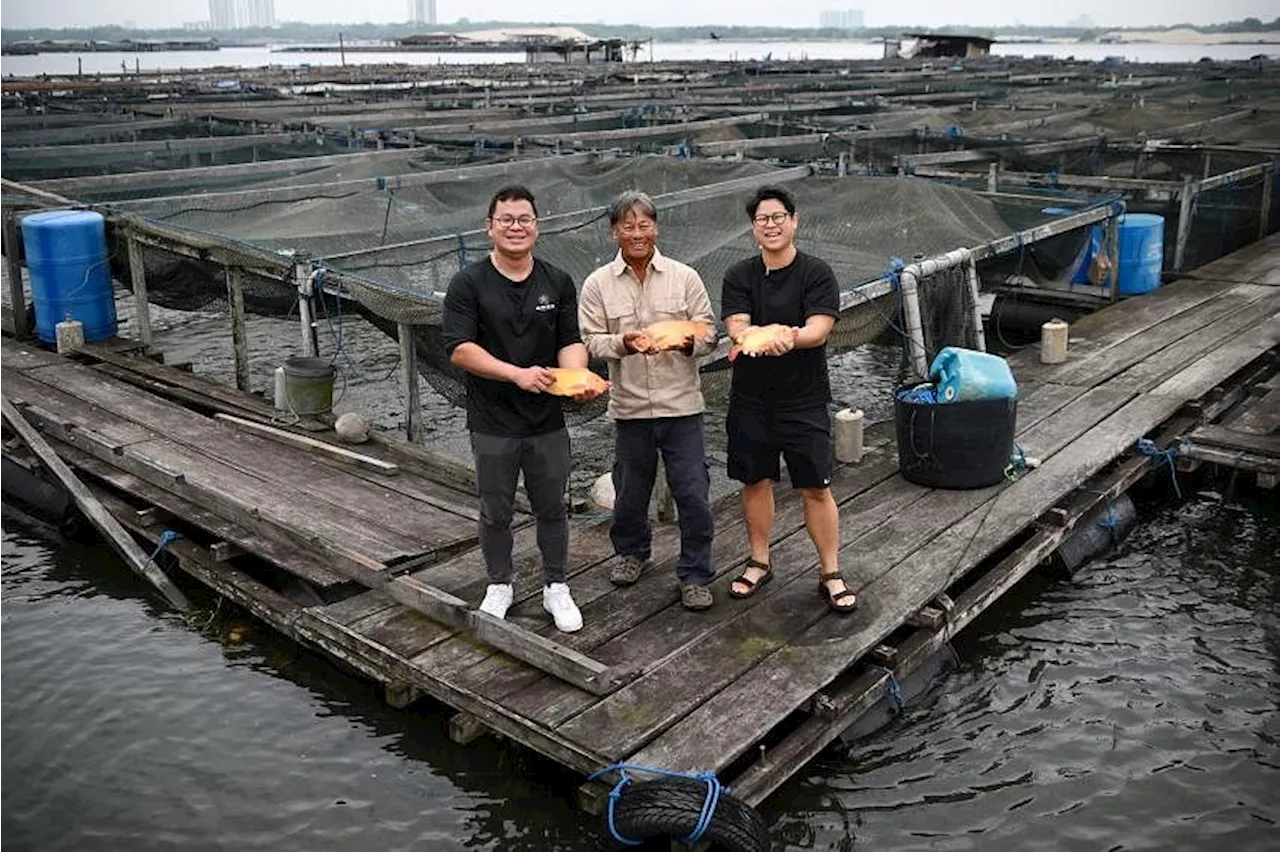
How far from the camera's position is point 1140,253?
49.2 ft

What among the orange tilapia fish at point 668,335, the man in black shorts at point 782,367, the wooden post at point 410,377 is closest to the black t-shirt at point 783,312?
the man in black shorts at point 782,367

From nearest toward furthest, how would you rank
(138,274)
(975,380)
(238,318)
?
(975,380), (238,318), (138,274)

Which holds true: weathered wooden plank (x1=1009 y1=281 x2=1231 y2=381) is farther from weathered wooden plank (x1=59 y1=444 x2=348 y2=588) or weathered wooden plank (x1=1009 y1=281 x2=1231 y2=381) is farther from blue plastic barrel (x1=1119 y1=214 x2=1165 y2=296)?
weathered wooden plank (x1=59 y1=444 x2=348 y2=588)

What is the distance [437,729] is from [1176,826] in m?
3.95

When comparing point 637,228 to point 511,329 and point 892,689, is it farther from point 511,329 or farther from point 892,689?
point 892,689

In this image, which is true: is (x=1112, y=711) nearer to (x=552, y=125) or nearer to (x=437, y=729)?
(x=437, y=729)

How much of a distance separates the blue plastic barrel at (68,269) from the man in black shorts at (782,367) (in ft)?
29.7

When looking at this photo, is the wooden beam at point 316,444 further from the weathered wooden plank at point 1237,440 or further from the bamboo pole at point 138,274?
the weathered wooden plank at point 1237,440

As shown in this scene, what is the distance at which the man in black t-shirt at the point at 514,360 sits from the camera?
5.77 metres

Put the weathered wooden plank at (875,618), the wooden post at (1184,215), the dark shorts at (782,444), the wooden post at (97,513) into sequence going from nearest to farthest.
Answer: the weathered wooden plank at (875,618), the dark shorts at (782,444), the wooden post at (97,513), the wooden post at (1184,215)

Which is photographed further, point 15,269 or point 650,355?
point 15,269

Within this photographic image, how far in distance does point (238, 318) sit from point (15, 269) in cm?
381

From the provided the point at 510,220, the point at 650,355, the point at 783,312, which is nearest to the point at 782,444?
the point at 783,312

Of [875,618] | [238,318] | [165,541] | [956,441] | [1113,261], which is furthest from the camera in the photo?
[1113,261]
